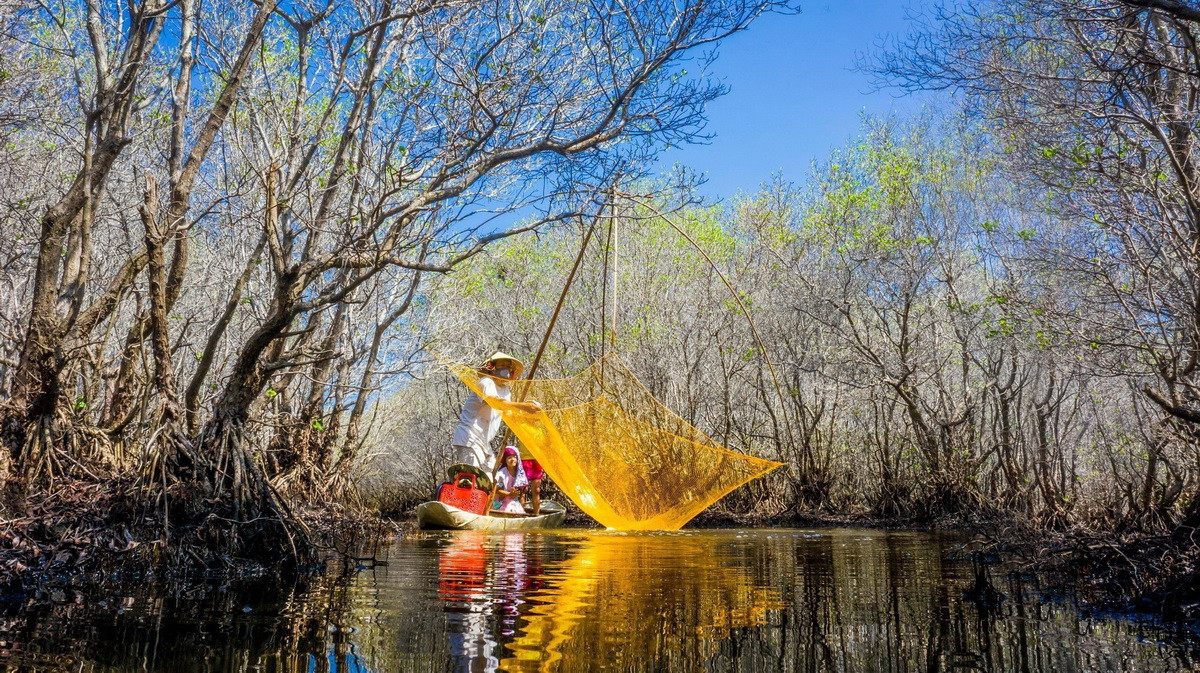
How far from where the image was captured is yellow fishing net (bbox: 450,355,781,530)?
25.4 feet

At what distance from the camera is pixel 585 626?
2.50 meters

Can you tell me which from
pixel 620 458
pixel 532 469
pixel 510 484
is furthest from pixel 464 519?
pixel 532 469

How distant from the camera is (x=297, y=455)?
6676 mm

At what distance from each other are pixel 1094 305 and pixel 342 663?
535cm

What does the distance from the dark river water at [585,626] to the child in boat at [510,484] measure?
494 cm

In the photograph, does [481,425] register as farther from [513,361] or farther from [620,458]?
[620,458]

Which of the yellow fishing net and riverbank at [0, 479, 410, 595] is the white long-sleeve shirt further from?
riverbank at [0, 479, 410, 595]

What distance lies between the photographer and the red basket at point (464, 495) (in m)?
8.38

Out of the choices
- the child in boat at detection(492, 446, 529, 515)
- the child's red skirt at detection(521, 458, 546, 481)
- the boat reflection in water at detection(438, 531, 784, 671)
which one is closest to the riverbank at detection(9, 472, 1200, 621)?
the boat reflection in water at detection(438, 531, 784, 671)

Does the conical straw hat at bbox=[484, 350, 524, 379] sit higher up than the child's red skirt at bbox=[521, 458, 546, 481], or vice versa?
the conical straw hat at bbox=[484, 350, 524, 379]

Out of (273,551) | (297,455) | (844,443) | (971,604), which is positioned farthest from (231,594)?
(844,443)

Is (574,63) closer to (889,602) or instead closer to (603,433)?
(603,433)

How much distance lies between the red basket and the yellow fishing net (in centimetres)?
92

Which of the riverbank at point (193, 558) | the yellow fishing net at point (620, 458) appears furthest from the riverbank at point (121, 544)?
the yellow fishing net at point (620, 458)
